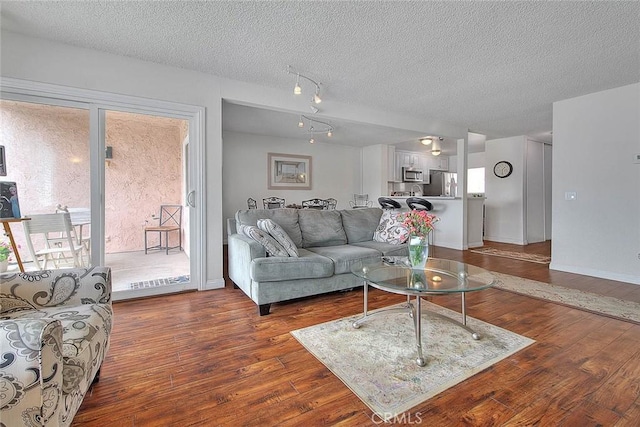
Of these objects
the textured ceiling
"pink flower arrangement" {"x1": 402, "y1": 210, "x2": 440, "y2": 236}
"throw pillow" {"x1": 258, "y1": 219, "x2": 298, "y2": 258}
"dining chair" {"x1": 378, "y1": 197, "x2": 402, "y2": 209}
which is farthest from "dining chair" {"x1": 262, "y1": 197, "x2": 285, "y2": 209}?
"pink flower arrangement" {"x1": 402, "y1": 210, "x2": 440, "y2": 236}

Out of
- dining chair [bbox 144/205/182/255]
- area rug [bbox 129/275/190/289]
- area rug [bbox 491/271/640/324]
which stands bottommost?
area rug [bbox 491/271/640/324]

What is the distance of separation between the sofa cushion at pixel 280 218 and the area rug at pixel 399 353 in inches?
51.3

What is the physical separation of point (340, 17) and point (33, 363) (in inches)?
104

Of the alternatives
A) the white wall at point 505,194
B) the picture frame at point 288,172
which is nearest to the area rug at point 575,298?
the white wall at point 505,194

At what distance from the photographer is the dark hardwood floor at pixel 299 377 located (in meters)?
1.39

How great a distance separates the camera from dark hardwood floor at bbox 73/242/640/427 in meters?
1.39

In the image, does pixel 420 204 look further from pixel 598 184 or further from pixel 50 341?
pixel 50 341

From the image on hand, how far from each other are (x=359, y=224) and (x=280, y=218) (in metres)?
1.12

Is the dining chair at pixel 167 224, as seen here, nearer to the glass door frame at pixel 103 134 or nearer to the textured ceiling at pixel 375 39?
the glass door frame at pixel 103 134

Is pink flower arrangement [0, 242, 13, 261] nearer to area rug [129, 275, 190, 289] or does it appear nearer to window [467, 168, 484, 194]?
area rug [129, 275, 190, 289]

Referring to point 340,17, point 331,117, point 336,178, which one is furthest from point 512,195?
point 340,17

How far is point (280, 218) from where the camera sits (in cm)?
350

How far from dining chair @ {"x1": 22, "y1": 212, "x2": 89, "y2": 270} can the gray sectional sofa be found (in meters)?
1.46

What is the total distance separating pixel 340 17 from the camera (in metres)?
2.28
